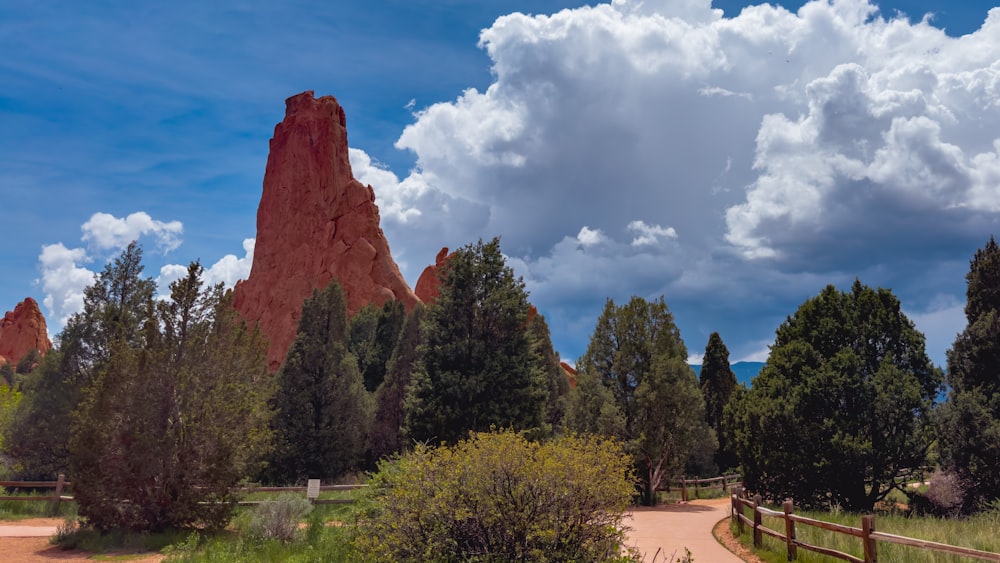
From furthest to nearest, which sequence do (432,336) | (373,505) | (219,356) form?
(432,336)
(219,356)
(373,505)

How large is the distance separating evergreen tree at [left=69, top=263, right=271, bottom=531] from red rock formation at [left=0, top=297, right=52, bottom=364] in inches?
4782

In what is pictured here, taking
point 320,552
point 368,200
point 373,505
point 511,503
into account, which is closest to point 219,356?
point 320,552

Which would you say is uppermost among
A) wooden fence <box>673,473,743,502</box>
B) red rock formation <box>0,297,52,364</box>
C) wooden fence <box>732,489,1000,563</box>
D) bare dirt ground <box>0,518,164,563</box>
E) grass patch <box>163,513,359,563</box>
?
red rock formation <box>0,297,52,364</box>

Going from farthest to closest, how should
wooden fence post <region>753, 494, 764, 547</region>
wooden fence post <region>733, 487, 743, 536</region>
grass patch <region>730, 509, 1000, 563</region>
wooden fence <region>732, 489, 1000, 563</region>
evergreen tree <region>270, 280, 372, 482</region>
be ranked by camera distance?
evergreen tree <region>270, 280, 372, 482</region>, wooden fence post <region>733, 487, 743, 536</region>, wooden fence post <region>753, 494, 764, 547</region>, grass patch <region>730, 509, 1000, 563</region>, wooden fence <region>732, 489, 1000, 563</region>

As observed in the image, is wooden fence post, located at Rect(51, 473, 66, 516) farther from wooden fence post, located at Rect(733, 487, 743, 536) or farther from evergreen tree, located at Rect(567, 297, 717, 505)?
wooden fence post, located at Rect(733, 487, 743, 536)

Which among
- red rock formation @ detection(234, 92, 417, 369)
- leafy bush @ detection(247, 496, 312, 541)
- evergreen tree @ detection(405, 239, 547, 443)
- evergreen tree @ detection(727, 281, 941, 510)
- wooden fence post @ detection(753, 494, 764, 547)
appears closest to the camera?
leafy bush @ detection(247, 496, 312, 541)

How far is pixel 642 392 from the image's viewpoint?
97.3 feet

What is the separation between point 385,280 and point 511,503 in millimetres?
76489

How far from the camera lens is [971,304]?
78.8 feet

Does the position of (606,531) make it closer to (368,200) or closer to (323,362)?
(323,362)

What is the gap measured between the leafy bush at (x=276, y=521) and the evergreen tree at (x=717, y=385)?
38.3 metres

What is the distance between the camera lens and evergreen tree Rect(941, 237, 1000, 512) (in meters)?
19.9

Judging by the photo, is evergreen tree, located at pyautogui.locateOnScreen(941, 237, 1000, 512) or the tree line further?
evergreen tree, located at pyautogui.locateOnScreen(941, 237, 1000, 512)

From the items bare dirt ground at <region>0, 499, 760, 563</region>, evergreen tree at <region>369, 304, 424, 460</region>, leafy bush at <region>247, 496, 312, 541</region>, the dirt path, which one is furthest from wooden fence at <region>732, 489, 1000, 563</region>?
evergreen tree at <region>369, 304, 424, 460</region>
